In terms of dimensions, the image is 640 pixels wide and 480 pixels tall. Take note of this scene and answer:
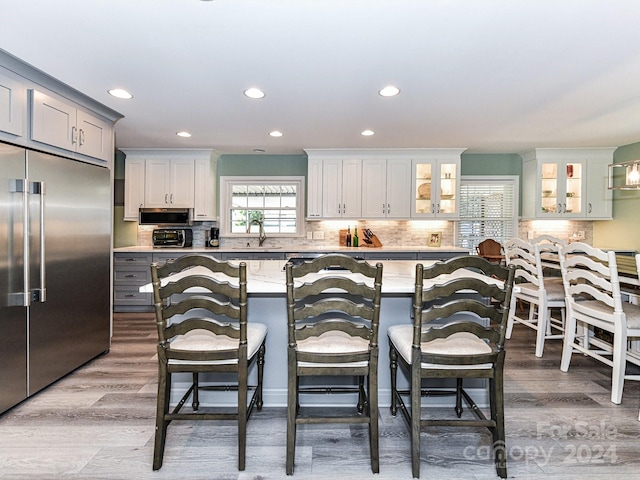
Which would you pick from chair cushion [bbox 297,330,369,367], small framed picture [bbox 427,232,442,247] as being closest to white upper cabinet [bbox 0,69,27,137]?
chair cushion [bbox 297,330,369,367]

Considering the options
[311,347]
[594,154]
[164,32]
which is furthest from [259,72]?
[594,154]

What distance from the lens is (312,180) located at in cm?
513

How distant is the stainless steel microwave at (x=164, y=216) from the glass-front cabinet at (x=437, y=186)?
10.7ft

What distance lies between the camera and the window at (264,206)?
18.2 feet

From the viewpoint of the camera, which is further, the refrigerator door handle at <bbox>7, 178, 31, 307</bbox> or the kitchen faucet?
the kitchen faucet

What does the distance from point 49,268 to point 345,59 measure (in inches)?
99.9

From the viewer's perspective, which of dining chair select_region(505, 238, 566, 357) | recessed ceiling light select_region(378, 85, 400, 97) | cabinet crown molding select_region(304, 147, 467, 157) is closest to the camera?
recessed ceiling light select_region(378, 85, 400, 97)

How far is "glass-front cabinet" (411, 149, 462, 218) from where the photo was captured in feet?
16.7

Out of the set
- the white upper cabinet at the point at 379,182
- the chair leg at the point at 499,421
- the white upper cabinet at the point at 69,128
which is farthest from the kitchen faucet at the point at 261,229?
the chair leg at the point at 499,421

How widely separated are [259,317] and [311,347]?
0.69 metres

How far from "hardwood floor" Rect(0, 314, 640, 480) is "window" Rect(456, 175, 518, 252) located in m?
3.03

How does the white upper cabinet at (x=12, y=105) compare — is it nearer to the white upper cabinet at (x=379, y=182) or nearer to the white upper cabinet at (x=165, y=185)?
the white upper cabinet at (x=165, y=185)

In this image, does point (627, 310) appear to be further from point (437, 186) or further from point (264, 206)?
point (264, 206)

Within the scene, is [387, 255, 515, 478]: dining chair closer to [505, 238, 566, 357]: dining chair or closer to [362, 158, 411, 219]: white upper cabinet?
[505, 238, 566, 357]: dining chair
